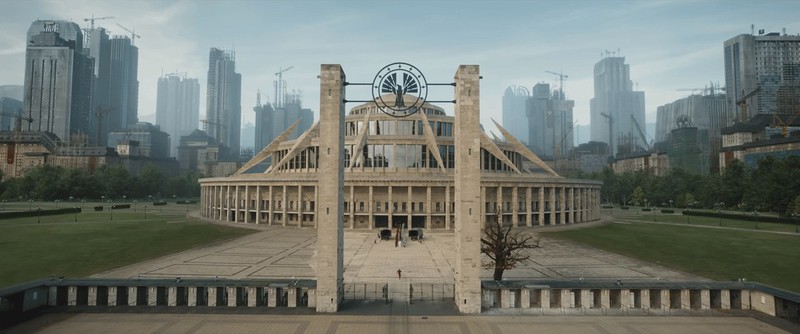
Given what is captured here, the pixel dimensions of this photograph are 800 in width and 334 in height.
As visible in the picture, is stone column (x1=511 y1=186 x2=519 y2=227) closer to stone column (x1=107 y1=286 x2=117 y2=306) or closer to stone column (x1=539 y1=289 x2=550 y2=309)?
stone column (x1=539 y1=289 x2=550 y2=309)

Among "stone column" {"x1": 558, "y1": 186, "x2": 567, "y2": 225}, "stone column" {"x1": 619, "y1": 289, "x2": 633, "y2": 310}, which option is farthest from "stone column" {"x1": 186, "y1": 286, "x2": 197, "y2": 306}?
"stone column" {"x1": 558, "y1": 186, "x2": 567, "y2": 225}

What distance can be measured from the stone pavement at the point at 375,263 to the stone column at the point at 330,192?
9.04 meters

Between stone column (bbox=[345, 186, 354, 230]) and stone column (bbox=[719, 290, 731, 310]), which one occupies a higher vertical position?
stone column (bbox=[345, 186, 354, 230])

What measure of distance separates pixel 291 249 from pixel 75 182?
377ft

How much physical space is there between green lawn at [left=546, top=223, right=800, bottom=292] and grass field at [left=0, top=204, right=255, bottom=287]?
5362cm

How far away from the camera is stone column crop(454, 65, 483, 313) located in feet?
79.7

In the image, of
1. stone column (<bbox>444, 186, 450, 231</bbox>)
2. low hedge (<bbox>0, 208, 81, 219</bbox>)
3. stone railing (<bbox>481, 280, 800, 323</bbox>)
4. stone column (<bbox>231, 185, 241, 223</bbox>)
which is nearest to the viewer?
stone railing (<bbox>481, 280, 800, 323</bbox>)

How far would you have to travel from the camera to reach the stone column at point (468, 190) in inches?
957

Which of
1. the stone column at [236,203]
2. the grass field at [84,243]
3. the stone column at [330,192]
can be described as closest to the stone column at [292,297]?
the stone column at [330,192]

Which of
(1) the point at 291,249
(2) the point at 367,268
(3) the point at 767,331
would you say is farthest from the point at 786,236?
(1) the point at 291,249

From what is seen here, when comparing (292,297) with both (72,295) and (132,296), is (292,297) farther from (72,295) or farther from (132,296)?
(72,295)

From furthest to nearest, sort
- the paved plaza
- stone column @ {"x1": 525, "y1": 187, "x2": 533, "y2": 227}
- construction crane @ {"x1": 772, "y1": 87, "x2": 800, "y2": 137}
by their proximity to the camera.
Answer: construction crane @ {"x1": 772, "y1": 87, "x2": 800, "y2": 137}, stone column @ {"x1": 525, "y1": 187, "x2": 533, "y2": 227}, the paved plaza

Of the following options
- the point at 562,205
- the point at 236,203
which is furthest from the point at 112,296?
the point at 562,205

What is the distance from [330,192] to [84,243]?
41766 mm
